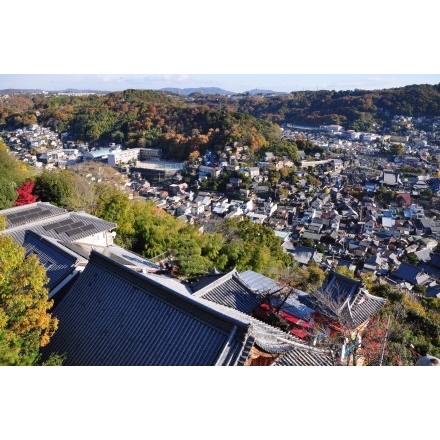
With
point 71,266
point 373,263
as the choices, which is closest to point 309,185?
point 373,263

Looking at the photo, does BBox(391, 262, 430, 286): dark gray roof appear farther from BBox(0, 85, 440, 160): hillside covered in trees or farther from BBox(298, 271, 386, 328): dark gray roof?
BBox(0, 85, 440, 160): hillside covered in trees

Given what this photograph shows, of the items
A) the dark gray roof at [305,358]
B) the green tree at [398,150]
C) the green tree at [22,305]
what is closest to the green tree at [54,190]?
the green tree at [22,305]

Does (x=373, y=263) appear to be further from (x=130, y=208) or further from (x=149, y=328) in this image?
(x=149, y=328)

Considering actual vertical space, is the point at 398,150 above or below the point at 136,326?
below

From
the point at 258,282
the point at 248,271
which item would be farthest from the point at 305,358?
the point at 248,271

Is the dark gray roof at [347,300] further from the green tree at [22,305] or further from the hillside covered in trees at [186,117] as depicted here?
the hillside covered in trees at [186,117]

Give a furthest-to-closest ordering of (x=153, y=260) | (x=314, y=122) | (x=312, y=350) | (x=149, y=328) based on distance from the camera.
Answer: (x=314, y=122)
(x=153, y=260)
(x=312, y=350)
(x=149, y=328)

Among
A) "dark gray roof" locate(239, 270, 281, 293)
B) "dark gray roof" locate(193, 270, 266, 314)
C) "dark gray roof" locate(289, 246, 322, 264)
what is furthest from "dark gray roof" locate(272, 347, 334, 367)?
"dark gray roof" locate(289, 246, 322, 264)

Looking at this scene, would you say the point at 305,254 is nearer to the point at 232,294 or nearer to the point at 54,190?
the point at 54,190
